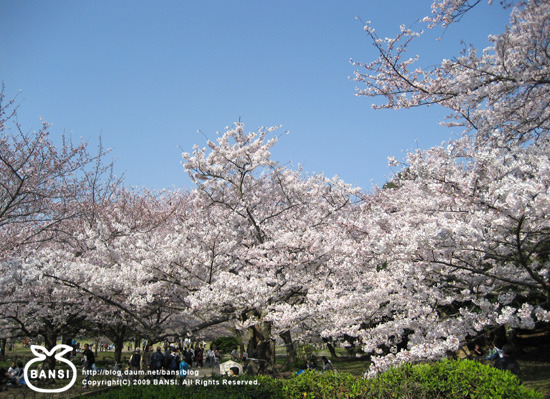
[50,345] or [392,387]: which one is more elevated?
[50,345]

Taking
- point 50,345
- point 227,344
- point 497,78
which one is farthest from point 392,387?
point 227,344

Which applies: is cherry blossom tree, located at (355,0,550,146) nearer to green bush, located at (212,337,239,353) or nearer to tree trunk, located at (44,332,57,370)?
tree trunk, located at (44,332,57,370)

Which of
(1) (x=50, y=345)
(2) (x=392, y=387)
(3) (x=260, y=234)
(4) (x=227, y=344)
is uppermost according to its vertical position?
(3) (x=260, y=234)

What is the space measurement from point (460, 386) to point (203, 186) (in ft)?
31.2

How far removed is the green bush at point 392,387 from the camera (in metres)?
5.09

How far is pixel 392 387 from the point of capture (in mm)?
5484

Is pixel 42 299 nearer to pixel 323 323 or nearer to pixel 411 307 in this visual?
pixel 323 323

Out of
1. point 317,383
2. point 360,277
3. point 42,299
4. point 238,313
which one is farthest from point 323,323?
point 42,299

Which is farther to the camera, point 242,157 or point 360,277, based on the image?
point 242,157

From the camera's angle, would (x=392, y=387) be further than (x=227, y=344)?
No

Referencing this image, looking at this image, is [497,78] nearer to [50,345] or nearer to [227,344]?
[50,345]

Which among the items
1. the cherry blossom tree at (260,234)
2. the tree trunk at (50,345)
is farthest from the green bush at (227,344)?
the tree trunk at (50,345)

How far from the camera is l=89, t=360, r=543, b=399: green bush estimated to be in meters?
5.09

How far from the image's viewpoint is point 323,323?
401 inches
